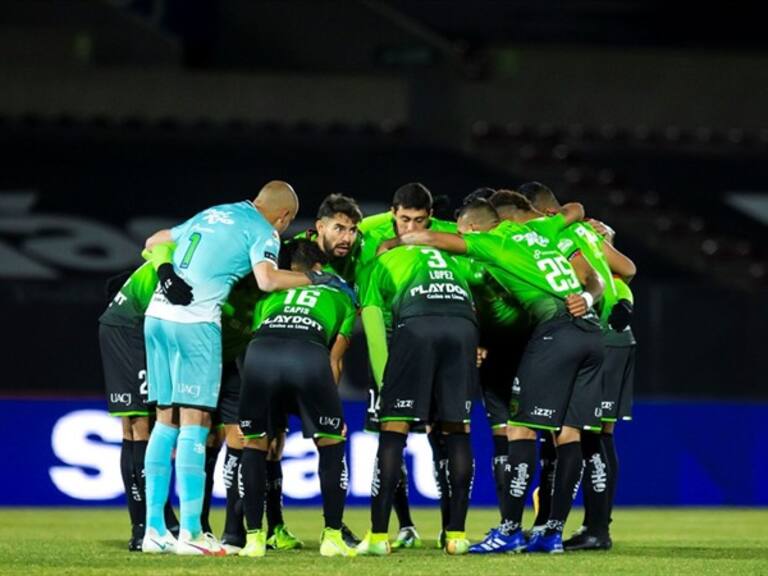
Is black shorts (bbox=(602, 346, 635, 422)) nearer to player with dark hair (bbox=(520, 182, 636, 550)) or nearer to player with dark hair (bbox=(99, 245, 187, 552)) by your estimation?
player with dark hair (bbox=(520, 182, 636, 550))

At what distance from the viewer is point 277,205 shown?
9.93 m

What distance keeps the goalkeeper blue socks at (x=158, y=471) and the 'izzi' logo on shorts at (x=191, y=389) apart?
28cm

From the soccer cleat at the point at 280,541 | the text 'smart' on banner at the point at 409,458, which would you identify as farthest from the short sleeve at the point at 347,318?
→ the text 'smart' on banner at the point at 409,458

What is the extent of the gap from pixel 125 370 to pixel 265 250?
1.43m

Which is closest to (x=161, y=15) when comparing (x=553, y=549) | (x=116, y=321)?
(x=116, y=321)

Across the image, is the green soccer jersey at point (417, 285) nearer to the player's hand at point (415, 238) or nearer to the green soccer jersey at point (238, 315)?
the player's hand at point (415, 238)

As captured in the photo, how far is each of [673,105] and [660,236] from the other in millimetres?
3136

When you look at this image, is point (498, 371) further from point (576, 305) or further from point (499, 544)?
point (499, 544)

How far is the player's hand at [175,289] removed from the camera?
957cm

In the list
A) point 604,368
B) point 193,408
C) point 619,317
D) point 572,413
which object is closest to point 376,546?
point 193,408

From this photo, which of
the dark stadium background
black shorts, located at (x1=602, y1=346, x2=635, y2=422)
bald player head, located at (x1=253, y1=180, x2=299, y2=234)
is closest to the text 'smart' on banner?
the dark stadium background

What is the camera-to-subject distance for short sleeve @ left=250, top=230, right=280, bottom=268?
31.5 feet

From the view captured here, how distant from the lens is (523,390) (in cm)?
984

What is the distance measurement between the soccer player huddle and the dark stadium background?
26.9 ft
